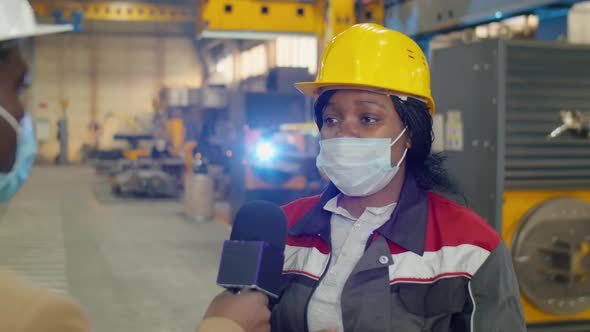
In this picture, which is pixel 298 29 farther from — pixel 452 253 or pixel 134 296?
pixel 452 253

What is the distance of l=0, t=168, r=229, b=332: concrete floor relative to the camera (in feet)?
18.3

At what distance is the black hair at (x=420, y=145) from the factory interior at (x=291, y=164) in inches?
5.3

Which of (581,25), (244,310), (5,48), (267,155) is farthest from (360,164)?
(267,155)

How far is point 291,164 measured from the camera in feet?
30.1

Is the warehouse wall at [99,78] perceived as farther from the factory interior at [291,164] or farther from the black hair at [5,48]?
the black hair at [5,48]

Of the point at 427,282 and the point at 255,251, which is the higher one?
the point at 255,251

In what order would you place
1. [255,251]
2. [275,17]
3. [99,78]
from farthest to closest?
[99,78] → [275,17] → [255,251]

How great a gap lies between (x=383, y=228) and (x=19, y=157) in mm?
909

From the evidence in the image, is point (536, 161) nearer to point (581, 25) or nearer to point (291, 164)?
point (581, 25)

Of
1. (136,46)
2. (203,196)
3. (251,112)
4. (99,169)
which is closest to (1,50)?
(251,112)

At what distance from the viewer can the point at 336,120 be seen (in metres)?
1.90

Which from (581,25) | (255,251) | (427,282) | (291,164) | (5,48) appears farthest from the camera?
(291,164)

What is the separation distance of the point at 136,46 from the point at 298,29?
72.5 feet

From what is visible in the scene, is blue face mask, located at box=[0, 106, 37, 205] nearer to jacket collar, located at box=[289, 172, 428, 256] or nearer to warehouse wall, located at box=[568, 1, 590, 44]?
jacket collar, located at box=[289, 172, 428, 256]
